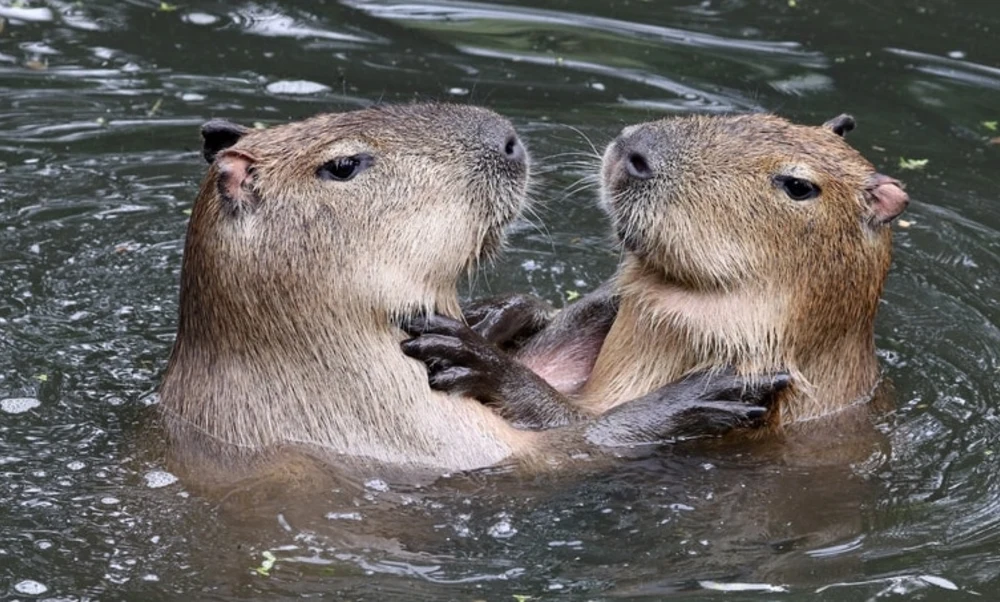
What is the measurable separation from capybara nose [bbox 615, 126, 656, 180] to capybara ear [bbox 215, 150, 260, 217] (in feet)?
5.98

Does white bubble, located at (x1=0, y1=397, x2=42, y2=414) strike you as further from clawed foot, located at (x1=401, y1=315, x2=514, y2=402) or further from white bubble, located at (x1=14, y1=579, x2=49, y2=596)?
clawed foot, located at (x1=401, y1=315, x2=514, y2=402)

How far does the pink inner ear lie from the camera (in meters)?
7.68

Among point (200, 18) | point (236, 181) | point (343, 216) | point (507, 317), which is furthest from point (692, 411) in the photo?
point (200, 18)

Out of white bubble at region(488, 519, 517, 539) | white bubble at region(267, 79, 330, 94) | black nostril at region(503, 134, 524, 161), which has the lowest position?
white bubble at region(488, 519, 517, 539)

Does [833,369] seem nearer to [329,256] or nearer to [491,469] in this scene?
[491,469]

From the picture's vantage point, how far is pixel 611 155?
8.59m

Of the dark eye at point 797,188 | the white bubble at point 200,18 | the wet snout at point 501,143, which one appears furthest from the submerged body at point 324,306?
the white bubble at point 200,18

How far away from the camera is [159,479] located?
7840mm

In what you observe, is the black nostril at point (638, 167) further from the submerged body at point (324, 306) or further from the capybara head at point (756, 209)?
the submerged body at point (324, 306)

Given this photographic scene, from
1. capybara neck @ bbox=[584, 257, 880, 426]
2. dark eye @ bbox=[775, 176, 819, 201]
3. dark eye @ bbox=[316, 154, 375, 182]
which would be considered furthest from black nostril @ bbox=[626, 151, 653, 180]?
dark eye @ bbox=[316, 154, 375, 182]

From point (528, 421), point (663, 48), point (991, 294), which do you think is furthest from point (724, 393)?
point (663, 48)

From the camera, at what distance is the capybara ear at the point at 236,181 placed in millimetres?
7688

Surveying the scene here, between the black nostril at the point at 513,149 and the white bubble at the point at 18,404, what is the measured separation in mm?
2642

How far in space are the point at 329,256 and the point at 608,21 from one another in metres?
6.86
